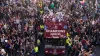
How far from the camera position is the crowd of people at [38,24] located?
2762 cm

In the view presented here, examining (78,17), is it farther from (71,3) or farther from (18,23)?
(18,23)

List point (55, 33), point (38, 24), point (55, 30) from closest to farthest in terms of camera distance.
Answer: point (55, 33) → point (55, 30) → point (38, 24)

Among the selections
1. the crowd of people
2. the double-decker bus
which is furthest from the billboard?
the crowd of people

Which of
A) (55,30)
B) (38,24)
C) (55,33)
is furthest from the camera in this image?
(38,24)

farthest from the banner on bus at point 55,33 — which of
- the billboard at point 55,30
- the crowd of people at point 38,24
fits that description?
the crowd of people at point 38,24

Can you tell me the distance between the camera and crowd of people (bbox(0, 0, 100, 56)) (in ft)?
90.6

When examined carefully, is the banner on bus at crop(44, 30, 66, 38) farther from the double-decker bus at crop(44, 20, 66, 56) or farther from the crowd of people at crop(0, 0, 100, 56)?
the crowd of people at crop(0, 0, 100, 56)

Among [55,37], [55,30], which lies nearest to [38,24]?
[55,30]

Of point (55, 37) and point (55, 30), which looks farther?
point (55, 30)

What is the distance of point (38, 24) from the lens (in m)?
31.4

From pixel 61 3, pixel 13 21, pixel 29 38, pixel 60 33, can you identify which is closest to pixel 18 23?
pixel 13 21

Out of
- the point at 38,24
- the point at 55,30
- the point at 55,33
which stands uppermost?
the point at 55,30

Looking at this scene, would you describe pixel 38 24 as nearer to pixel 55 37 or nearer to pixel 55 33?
pixel 55 33

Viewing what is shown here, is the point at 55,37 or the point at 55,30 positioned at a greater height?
the point at 55,30
